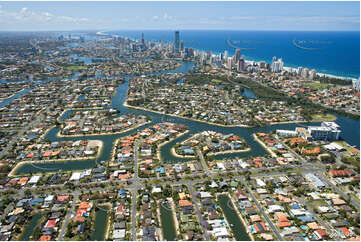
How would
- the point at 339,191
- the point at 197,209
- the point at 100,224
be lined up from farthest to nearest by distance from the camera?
1. the point at 339,191
2. the point at 197,209
3. the point at 100,224

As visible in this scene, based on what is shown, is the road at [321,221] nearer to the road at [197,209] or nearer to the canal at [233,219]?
the canal at [233,219]

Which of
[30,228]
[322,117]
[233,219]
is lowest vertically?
[30,228]

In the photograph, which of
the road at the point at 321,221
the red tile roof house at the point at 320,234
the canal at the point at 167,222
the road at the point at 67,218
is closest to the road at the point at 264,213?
the red tile roof house at the point at 320,234

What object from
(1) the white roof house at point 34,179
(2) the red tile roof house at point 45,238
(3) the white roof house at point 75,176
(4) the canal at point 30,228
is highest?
(3) the white roof house at point 75,176

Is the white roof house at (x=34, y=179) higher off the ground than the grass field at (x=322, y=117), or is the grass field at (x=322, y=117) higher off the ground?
the grass field at (x=322, y=117)

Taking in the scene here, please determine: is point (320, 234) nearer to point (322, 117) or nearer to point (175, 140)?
point (175, 140)

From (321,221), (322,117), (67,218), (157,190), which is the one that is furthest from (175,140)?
(322,117)

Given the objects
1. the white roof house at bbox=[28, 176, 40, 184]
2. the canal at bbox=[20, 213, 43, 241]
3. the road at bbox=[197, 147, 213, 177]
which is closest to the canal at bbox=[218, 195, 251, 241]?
the road at bbox=[197, 147, 213, 177]
